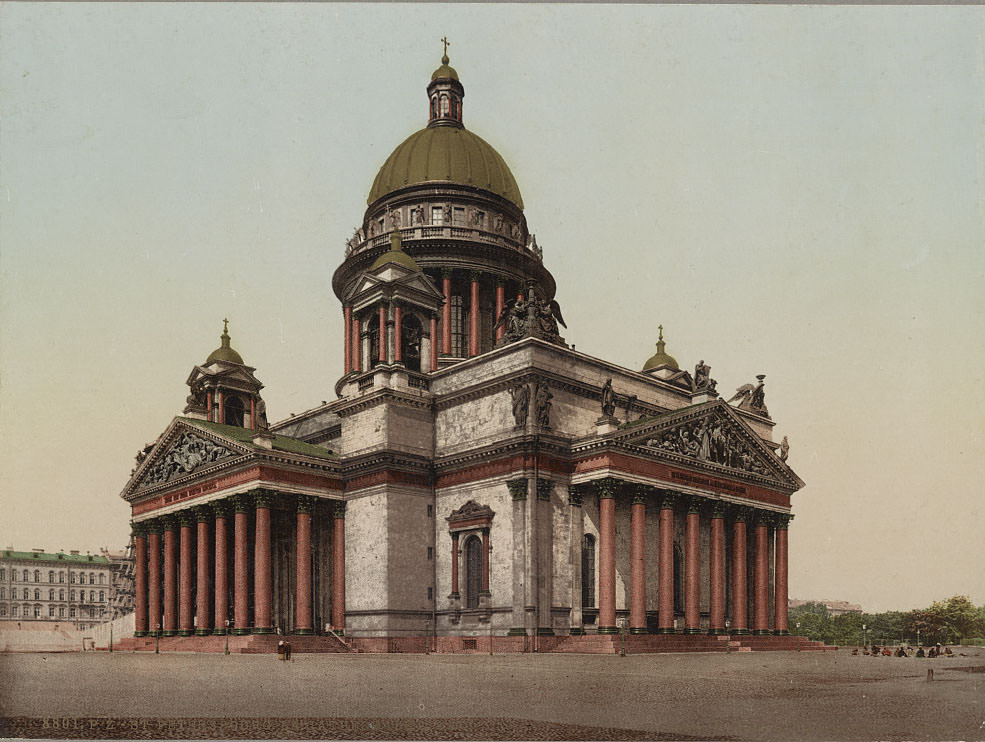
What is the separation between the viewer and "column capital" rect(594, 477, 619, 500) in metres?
45.7

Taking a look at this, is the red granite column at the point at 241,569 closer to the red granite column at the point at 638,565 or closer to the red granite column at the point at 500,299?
the red granite column at the point at 638,565

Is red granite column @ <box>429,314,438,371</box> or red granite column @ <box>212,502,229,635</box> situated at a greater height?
red granite column @ <box>429,314,438,371</box>

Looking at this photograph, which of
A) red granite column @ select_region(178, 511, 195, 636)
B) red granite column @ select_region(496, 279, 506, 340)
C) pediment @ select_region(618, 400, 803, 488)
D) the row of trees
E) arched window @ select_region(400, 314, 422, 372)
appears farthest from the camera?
the row of trees

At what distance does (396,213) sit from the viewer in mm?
66000

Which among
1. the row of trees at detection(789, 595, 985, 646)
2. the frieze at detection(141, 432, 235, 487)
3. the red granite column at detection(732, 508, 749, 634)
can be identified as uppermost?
the frieze at detection(141, 432, 235, 487)

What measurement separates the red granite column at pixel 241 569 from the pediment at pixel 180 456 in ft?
8.98

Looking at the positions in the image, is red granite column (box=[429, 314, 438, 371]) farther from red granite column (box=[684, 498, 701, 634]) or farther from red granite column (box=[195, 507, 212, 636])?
red granite column (box=[684, 498, 701, 634])

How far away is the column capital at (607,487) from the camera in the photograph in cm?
4567

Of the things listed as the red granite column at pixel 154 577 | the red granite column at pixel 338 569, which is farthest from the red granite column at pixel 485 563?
the red granite column at pixel 154 577

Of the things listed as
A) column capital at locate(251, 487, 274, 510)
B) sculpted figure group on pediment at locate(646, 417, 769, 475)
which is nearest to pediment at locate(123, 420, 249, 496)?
column capital at locate(251, 487, 274, 510)

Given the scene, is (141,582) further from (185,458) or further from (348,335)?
(348,335)

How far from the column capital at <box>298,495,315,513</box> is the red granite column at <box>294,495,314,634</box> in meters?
0.12

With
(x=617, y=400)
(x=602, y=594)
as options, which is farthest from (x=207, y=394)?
(x=602, y=594)

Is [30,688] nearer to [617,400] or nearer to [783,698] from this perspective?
[783,698]
